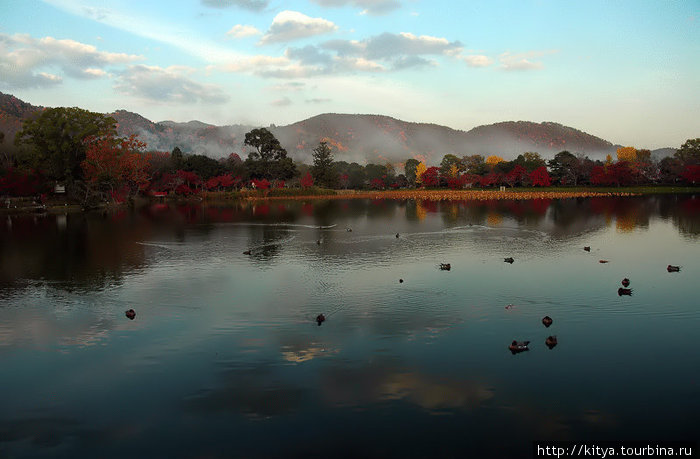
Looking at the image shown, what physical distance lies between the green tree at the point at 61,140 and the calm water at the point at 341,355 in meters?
56.3

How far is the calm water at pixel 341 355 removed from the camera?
34.5ft

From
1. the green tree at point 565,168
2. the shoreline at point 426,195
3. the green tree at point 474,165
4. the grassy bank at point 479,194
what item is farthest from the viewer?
the green tree at point 474,165

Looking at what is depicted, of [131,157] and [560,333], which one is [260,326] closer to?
[560,333]

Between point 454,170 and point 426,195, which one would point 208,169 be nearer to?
point 426,195

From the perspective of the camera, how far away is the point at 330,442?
10164 millimetres

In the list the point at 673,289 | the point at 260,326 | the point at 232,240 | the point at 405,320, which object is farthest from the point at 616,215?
the point at 260,326

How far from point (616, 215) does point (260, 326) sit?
56.6m

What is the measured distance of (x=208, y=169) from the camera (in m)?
118

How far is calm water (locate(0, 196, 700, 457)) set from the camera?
10.5m

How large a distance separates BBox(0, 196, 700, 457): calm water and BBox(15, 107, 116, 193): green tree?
56.3 metres

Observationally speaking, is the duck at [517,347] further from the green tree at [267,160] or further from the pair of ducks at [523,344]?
the green tree at [267,160]

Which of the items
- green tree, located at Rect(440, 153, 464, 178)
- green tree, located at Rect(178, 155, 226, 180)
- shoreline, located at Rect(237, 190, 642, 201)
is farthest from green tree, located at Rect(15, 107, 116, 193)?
green tree, located at Rect(440, 153, 464, 178)

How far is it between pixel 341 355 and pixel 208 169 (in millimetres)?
111337

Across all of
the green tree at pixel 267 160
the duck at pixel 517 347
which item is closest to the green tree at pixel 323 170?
the green tree at pixel 267 160
